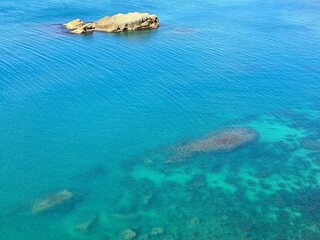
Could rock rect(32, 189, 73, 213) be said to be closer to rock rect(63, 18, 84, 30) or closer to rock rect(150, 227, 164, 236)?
rock rect(150, 227, 164, 236)

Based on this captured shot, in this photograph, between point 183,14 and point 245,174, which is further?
point 183,14

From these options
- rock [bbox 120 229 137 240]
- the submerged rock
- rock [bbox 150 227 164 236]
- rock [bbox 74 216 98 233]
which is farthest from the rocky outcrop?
rock [bbox 150 227 164 236]

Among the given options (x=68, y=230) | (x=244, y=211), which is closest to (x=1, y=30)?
(x=68, y=230)

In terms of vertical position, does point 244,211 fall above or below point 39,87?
below

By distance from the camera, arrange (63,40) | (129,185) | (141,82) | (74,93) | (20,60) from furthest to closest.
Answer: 1. (63,40)
2. (20,60)
3. (141,82)
4. (74,93)
5. (129,185)

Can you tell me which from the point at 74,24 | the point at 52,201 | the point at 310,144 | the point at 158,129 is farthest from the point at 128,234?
the point at 74,24

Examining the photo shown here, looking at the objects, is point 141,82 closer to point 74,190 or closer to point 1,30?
point 74,190

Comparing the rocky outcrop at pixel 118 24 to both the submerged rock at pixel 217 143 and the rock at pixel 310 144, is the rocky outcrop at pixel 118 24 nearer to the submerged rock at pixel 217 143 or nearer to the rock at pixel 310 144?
the submerged rock at pixel 217 143

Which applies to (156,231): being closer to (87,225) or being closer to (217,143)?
(87,225)
